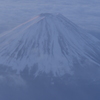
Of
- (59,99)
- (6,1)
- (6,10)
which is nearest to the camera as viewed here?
(59,99)

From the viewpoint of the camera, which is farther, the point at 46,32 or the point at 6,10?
the point at 6,10

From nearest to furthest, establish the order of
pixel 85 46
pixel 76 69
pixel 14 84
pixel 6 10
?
pixel 14 84 → pixel 76 69 → pixel 85 46 → pixel 6 10

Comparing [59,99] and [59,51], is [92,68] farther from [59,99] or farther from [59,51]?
[59,99]

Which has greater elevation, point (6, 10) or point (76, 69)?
point (6, 10)

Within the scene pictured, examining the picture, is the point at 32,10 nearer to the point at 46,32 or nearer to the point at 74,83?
the point at 46,32

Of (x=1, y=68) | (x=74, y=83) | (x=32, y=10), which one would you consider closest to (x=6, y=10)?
(x=32, y=10)

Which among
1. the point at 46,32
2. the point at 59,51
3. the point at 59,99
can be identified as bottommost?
the point at 59,99

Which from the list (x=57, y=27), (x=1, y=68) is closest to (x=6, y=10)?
(x=57, y=27)
